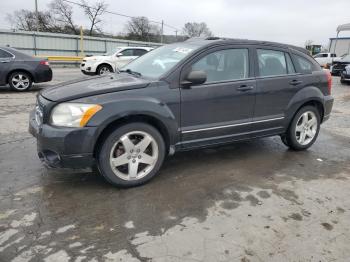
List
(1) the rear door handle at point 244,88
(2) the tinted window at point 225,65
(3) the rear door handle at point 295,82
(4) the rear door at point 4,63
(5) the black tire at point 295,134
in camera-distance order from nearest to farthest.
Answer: (2) the tinted window at point 225,65 → (1) the rear door handle at point 244,88 → (3) the rear door handle at point 295,82 → (5) the black tire at point 295,134 → (4) the rear door at point 4,63

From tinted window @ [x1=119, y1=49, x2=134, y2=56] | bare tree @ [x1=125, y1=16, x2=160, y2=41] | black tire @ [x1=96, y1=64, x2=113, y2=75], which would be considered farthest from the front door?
bare tree @ [x1=125, y1=16, x2=160, y2=41]

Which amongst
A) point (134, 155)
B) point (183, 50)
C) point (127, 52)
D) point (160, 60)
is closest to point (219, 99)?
point (183, 50)

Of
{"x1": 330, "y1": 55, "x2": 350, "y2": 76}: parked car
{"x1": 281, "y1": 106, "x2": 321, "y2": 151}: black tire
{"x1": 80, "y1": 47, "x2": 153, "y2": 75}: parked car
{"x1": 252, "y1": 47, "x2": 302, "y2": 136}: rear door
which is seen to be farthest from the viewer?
{"x1": 330, "y1": 55, "x2": 350, "y2": 76}: parked car

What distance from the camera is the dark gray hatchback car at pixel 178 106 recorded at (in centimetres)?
347

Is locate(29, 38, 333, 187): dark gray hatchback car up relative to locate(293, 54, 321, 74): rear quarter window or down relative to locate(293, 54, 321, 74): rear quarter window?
down

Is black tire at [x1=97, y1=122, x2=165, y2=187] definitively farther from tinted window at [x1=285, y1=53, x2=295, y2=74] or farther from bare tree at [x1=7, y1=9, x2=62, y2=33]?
bare tree at [x1=7, y1=9, x2=62, y2=33]

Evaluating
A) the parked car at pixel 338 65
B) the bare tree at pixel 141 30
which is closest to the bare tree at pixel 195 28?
the bare tree at pixel 141 30

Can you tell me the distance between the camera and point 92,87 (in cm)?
372

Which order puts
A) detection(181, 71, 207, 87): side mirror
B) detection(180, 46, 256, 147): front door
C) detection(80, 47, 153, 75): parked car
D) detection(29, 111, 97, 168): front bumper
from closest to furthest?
1. detection(29, 111, 97, 168): front bumper
2. detection(181, 71, 207, 87): side mirror
3. detection(180, 46, 256, 147): front door
4. detection(80, 47, 153, 75): parked car

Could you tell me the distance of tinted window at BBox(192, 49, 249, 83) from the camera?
4.21 m

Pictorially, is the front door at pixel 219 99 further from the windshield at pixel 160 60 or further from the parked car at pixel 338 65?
the parked car at pixel 338 65

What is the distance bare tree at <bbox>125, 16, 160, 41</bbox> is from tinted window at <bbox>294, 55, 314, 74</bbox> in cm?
5257

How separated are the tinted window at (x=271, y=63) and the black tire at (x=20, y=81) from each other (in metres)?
8.13

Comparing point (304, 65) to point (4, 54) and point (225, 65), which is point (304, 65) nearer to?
point (225, 65)
